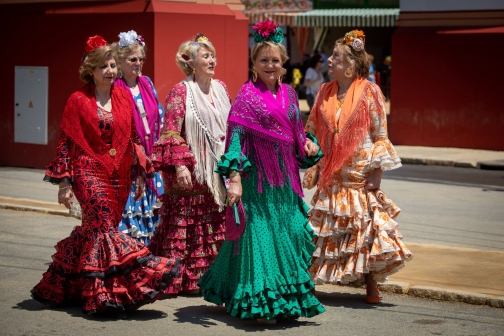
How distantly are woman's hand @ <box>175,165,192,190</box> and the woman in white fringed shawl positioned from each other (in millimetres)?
158

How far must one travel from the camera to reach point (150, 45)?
1397 centimetres

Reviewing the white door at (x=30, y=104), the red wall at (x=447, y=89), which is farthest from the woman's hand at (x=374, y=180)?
the red wall at (x=447, y=89)

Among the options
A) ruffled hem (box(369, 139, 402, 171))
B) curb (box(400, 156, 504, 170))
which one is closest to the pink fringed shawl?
ruffled hem (box(369, 139, 402, 171))

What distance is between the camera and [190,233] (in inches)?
308

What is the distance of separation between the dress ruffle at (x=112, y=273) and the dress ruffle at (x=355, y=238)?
1.15 m

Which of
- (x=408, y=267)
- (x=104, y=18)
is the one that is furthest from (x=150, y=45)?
(x=408, y=267)

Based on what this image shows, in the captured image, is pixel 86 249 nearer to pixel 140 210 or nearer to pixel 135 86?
pixel 140 210

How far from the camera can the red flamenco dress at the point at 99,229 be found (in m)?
6.84

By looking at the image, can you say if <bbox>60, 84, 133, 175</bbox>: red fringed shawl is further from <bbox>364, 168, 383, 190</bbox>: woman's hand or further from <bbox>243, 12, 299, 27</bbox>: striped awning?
<bbox>243, 12, 299, 27</bbox>: striped awning

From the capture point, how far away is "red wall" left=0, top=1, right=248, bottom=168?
14070 mm

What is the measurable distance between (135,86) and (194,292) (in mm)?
2006

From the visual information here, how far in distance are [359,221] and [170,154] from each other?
1.53 metres

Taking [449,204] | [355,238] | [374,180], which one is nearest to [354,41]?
[374,180]

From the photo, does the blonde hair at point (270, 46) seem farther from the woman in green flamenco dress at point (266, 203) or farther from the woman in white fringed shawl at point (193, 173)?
the woman in white fringed shawl at point (193, 173)
